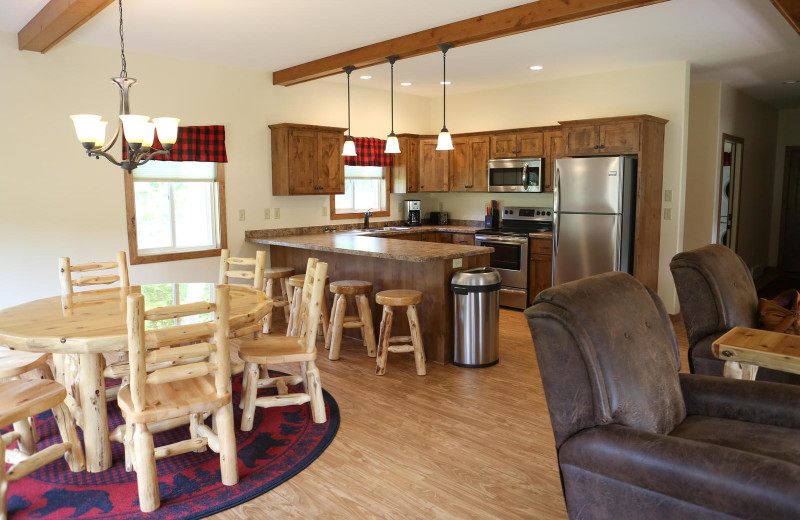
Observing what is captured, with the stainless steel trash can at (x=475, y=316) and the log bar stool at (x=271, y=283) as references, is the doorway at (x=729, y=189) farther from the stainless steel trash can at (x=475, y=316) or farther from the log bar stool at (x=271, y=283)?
the log bar stool at (x=271, y=283)

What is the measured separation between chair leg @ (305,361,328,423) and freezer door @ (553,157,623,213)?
3.54 meters

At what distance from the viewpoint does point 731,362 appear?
2.57m

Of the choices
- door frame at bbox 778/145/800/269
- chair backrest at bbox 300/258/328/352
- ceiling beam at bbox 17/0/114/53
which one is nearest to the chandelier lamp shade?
ceiling beam at bbox 17/0/114/53

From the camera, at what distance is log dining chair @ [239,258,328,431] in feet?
10.4

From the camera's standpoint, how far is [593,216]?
221 inches

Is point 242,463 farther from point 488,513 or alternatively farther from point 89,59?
point 89,59

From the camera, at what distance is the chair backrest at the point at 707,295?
2.99 m

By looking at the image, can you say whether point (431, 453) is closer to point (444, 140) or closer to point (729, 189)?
point (444, 140)

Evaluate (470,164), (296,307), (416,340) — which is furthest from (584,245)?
(296,307)

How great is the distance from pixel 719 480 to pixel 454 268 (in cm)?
296

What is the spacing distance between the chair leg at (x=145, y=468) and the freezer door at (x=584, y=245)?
4.37 m

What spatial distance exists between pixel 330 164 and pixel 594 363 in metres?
4.87

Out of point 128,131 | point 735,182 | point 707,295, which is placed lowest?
point 707,295

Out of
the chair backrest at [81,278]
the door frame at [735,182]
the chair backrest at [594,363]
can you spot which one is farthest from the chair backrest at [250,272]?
the door frame at [735,182]
